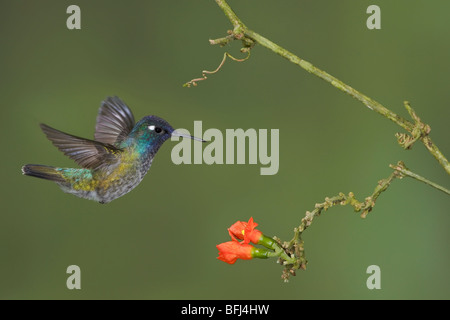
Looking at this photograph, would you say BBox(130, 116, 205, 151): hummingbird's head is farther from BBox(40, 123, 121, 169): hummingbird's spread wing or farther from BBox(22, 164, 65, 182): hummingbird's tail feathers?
BBox(22, 164, 65, 182): hummingbird's tail feathers

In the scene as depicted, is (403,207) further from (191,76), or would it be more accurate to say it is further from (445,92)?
(191,76)

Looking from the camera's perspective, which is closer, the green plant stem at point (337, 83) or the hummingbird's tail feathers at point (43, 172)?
the green plant stem at point (337, 83)

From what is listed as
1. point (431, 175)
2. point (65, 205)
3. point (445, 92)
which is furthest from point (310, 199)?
point (65, 205)

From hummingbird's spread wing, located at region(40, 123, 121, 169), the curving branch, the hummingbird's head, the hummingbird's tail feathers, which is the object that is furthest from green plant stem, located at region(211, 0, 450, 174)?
the hummingbird's tail feathers

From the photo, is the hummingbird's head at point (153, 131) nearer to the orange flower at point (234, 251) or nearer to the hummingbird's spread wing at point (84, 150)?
the hummingbird's spread wing at point (84, 150)

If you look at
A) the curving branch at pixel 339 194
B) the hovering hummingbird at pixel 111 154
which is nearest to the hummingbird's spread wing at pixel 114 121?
the hovering hummingbird at pixel 111 154

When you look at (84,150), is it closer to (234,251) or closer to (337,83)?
(234,251)
